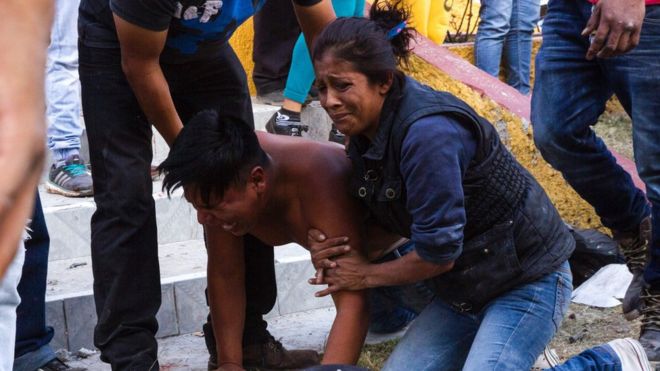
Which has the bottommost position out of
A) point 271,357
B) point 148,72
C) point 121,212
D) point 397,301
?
point 271,357

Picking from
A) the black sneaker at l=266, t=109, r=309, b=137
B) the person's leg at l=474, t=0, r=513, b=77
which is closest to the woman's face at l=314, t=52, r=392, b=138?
the black sneaker at l=266, t=109, r=309, b=137

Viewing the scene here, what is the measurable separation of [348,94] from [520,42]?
160 inches

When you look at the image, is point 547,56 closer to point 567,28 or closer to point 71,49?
point 567,28

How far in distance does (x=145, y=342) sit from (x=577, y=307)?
1.81m

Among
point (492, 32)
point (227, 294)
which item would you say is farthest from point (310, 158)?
point (492, 32)

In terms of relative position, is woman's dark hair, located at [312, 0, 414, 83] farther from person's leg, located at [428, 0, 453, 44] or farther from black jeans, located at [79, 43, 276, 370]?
person's leg, located at [428, 0, 453, 44]

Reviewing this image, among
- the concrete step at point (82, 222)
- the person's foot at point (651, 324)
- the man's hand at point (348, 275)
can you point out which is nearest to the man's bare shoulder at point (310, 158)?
the man's hand at point (348, 275)

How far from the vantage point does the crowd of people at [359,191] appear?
2.73 metres

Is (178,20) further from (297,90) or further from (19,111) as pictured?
(19,111)

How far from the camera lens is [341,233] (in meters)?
2.88

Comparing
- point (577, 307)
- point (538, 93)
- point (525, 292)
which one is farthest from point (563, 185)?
point (525, 292)

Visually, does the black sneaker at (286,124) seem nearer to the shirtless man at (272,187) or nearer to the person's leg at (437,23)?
the shirtless man at (272,187)

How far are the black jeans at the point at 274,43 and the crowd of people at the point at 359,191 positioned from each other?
2.02 metres

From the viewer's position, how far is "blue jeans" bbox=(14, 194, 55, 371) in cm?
329
